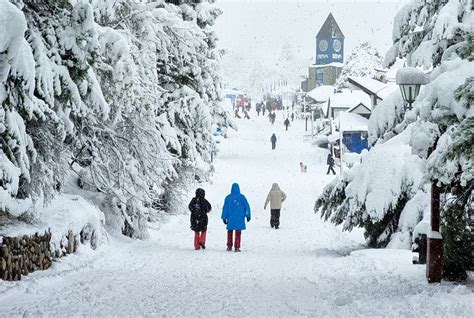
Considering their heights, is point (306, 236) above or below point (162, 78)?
below

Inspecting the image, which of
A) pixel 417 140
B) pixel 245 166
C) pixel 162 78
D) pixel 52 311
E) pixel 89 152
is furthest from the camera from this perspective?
pixel 245 166

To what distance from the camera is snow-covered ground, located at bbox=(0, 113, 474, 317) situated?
7.92 m

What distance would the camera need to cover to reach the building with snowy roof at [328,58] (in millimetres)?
105562

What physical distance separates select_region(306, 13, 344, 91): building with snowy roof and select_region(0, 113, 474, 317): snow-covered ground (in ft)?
290

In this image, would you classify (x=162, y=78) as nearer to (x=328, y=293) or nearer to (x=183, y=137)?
(x=183, y=137)

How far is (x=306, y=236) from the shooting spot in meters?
19.5

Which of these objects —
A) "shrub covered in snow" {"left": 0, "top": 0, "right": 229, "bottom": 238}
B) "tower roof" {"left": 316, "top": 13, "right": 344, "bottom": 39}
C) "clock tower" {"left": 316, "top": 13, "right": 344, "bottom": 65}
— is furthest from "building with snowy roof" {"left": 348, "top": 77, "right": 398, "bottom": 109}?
"tower roof" {"left": 316, "top": 13, "right": 344, "bottom": 39}

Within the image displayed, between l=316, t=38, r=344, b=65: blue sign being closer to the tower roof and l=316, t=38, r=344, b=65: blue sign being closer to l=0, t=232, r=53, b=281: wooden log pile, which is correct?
the tower roof

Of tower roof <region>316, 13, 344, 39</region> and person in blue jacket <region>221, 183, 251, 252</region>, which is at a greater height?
tower roof <region>316, 13, 344, 39</region>

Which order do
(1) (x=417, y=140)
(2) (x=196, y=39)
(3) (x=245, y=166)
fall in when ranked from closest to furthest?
(1) (x=417, y=140), (2) (x=196, y=39), (3) (x=245, y=166)

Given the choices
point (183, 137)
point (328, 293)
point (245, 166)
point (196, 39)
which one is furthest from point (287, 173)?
point (328, 293)

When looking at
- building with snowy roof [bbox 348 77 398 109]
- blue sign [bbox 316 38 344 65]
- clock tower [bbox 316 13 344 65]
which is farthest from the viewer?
clock tower [bbox 316 13 344 65]

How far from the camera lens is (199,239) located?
15.3 metres

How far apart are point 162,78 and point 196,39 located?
5.56 meters
